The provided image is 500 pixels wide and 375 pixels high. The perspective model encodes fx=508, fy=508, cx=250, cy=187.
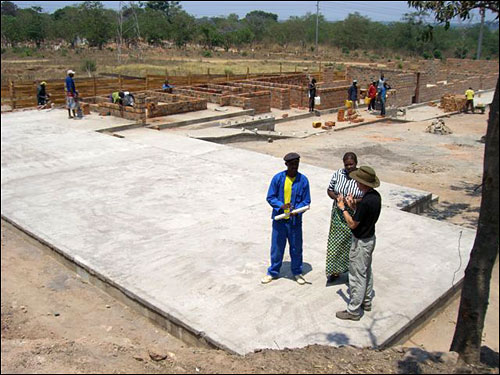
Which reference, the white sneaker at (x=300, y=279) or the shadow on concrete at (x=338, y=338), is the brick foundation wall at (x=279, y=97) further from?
the shadow on concrete at (x=338, y=338)

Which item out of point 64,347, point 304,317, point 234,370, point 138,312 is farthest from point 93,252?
point 234,370

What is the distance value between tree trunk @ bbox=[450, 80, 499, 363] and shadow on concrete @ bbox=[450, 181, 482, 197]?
22.8 feet

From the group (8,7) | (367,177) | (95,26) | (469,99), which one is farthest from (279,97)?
(95,26)

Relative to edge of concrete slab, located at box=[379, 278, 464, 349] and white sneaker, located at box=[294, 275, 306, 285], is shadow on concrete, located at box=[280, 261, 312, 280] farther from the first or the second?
edge of concrete slab, located at box=[379, 278, 464, 349]

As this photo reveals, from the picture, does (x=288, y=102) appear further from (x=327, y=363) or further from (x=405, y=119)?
(x=327, y=363)

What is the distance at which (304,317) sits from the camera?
4855 millimetres

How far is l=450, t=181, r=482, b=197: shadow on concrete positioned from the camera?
10.1 metres

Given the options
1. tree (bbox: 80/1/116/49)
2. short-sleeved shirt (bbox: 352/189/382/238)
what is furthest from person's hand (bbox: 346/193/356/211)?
tree (bbox: 80/1/116/49)

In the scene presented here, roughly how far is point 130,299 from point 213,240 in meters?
1.60

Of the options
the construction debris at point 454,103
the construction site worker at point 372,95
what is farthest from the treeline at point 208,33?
the construction site worker at point 372,95

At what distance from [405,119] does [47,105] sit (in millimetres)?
12884

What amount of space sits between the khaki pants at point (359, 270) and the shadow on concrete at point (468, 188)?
6.19 meters

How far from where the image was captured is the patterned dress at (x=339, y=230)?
509 centimetres

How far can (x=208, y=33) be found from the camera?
66062 mm
